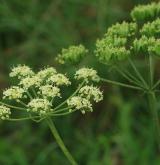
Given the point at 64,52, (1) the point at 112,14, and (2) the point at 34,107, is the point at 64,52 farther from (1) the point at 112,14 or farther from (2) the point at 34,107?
(1) the point at 112,14

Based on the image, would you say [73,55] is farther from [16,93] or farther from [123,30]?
[16,93]

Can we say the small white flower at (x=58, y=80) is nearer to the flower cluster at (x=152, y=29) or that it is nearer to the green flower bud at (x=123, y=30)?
the green flower bud at (x=123, y=30)

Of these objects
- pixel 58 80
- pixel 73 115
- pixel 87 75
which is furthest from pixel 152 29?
pixel 73 115

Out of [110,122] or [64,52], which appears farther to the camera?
[110,122]

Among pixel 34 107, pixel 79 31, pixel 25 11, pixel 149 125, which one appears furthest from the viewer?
pixel 79 31

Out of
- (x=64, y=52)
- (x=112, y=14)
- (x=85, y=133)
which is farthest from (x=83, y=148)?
(x=64, y=52)

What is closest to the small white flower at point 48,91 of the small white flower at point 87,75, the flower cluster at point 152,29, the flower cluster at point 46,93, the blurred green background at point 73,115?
the flower cluster at point 46,93

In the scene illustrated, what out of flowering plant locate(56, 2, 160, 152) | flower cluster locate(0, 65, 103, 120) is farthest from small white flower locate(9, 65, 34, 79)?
→ flowering plant locate(56, 2, 160, 152)
